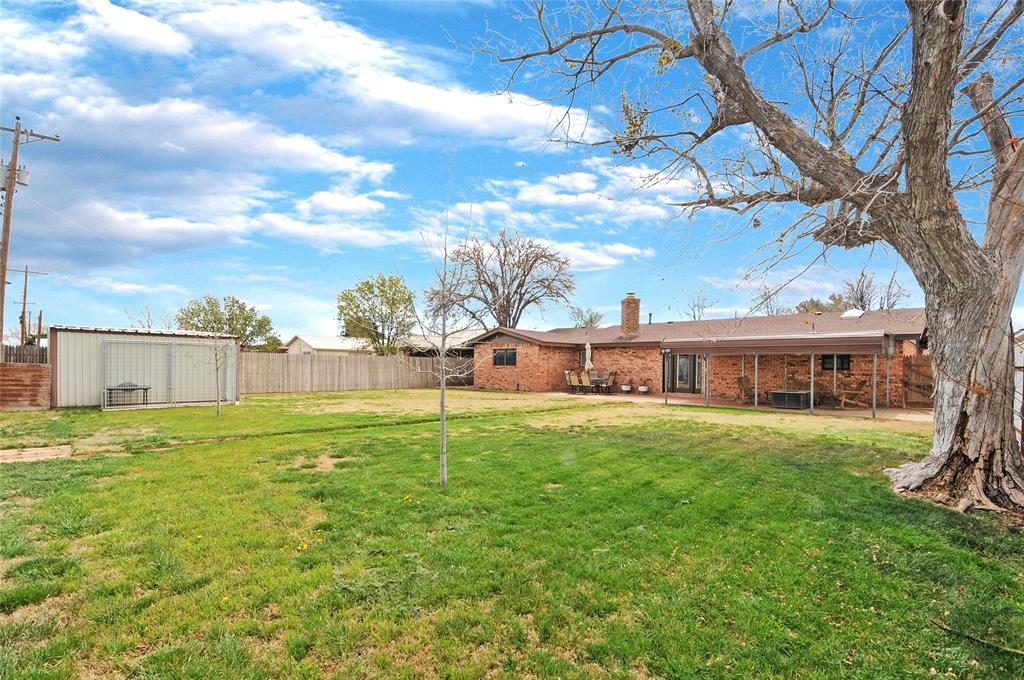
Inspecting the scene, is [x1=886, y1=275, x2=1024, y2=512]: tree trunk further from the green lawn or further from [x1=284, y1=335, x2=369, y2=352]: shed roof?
[x1=284, y1=335, x2=369, y2=352]: shed roof

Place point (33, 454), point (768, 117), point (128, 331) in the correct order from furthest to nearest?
point (128, 331)
point (33, 454)
point (768, 117)

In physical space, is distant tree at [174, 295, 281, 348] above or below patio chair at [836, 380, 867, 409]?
above

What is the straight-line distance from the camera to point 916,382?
16812mm

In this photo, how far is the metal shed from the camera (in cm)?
1409

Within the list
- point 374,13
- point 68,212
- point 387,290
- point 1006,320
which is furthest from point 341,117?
point 387,290

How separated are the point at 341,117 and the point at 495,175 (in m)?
3.25

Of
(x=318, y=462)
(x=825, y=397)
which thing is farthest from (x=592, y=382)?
(x=318, y=462)

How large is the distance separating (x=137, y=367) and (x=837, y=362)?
75.0ft

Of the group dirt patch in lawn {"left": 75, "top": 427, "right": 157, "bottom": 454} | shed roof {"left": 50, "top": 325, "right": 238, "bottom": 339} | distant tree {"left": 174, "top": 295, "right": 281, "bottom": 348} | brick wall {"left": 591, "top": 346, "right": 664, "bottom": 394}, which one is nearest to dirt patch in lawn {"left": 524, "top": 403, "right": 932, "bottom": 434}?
brick wall {"left": 591, "top": 346, "right": 664, "bottom": 394}

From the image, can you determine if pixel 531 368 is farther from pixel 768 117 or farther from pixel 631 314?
pixel 768 117

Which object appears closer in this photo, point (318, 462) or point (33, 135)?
point (318, 462)

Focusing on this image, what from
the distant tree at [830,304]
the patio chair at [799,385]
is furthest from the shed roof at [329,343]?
the distant tree at [830,304]

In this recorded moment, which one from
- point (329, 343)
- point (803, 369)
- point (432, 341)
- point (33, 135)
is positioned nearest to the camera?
point (33, 135)

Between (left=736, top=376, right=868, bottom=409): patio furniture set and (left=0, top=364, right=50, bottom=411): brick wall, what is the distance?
2164cm
